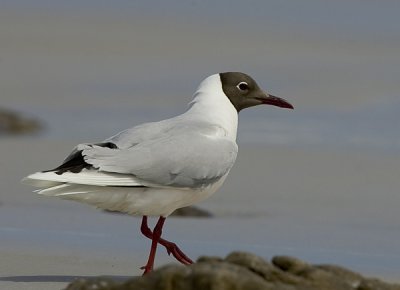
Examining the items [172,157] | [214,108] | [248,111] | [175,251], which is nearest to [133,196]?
[172,157]

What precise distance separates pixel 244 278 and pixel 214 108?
3.25m

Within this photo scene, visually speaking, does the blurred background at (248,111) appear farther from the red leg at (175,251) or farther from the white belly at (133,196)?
the white belly at (133,196)

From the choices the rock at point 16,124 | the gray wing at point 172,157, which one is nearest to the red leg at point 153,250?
the gray wing at point 172,157

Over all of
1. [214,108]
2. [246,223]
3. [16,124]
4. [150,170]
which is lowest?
[246,223]

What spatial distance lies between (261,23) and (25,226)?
59.5 feet

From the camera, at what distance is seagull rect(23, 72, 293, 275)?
771 cm

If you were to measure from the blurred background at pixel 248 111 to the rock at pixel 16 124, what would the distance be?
27 mm

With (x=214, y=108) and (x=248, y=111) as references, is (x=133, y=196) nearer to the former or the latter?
(x=214, y=108)

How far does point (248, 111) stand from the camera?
53.1 feet

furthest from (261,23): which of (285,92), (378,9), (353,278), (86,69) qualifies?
(353,278)

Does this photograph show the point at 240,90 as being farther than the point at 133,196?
Yes

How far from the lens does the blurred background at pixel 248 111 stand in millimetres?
9836

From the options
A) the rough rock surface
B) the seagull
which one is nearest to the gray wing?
the seagull

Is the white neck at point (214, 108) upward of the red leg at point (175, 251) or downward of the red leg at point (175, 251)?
upward
